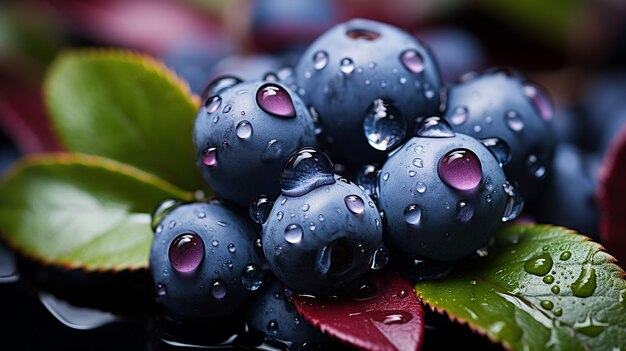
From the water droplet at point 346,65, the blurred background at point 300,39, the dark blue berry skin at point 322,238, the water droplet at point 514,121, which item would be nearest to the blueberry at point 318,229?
the dark blue berry skin at point 322,238

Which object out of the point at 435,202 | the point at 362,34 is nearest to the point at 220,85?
the point at 362,34

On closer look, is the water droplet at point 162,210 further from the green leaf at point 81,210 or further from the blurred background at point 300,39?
the blurred background at point 300,39

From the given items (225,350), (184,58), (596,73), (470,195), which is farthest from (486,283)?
(596,73)

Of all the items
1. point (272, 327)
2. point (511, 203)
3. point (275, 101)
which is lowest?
point (272, 327)

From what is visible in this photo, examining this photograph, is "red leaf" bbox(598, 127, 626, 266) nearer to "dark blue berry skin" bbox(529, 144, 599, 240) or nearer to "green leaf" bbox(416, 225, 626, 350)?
"dark blue berry skin" bbox(529, 144, 599, 240)

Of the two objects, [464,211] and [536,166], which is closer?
[464,211]

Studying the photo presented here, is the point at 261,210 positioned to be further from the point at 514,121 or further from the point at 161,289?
the point at 514,121

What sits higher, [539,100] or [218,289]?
[539,100]
